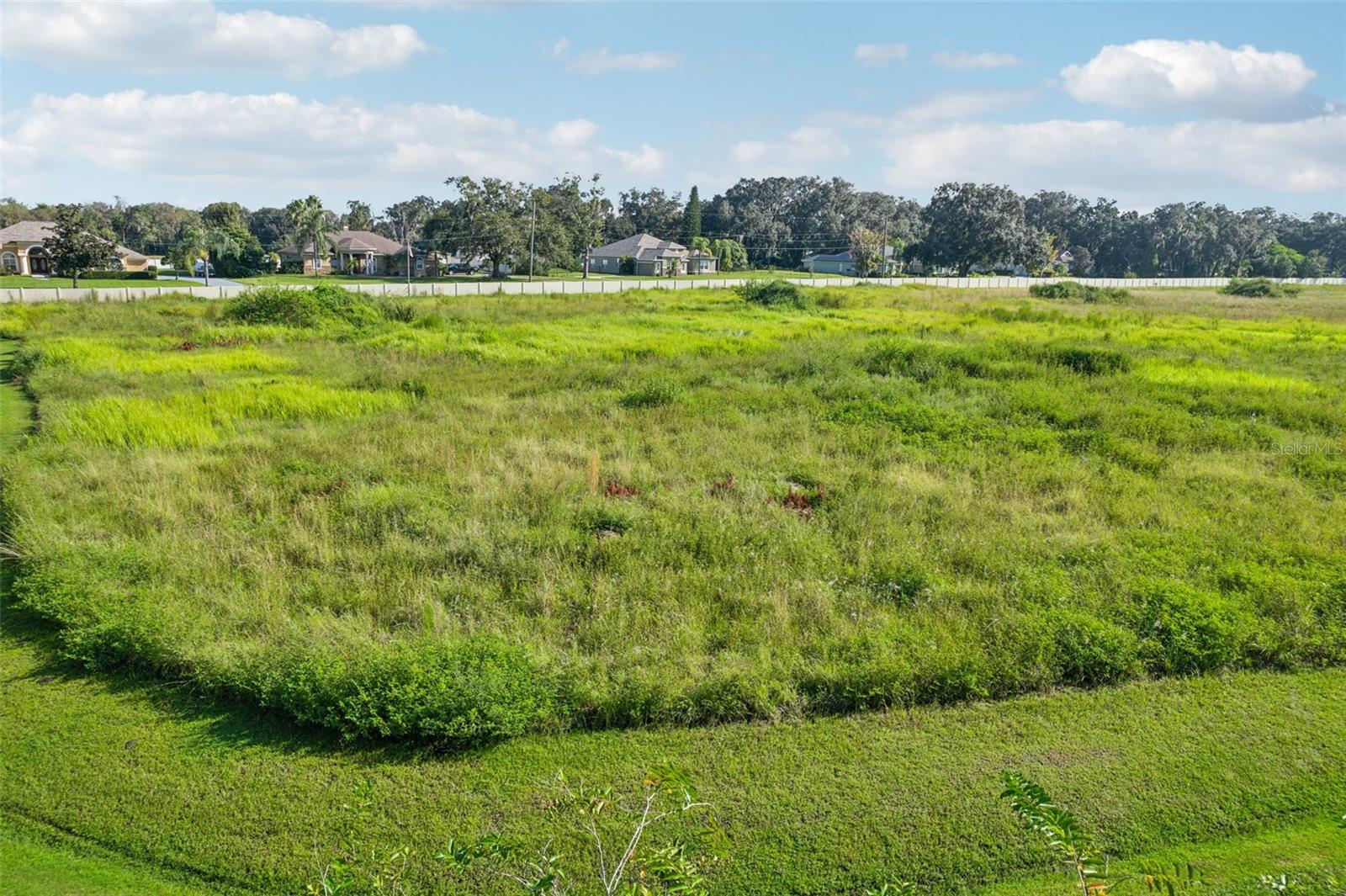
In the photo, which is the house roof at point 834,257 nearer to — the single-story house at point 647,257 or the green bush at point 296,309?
the single-story house at point 647,257

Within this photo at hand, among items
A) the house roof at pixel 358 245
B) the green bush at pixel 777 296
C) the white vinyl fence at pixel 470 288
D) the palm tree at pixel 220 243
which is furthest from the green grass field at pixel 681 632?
the house roof at pixel 358 245

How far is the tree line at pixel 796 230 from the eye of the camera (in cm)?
7181

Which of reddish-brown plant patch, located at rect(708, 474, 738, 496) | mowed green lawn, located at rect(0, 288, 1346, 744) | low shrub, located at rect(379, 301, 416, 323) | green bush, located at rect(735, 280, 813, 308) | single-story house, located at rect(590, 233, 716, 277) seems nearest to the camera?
mowed green lawn, located at rect(0, 288, 1346, 744)

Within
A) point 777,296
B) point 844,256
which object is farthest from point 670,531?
point 844,256

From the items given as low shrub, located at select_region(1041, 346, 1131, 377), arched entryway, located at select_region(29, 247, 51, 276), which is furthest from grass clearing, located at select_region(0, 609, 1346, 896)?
arched entryway, located at select_region(29, 247, 51, 276)

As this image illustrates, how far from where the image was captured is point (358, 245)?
Answer: 80688 millimetres

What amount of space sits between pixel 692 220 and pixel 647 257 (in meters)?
21.4

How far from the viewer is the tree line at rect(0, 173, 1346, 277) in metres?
71.8

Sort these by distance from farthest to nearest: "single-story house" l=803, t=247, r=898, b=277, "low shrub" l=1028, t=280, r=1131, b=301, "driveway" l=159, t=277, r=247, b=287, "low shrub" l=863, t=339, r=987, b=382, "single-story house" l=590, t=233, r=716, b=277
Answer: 1. "single-story house" l=803, t=247, r=898, b=277
2. "single-story house" l=590, t=233, r=716, b=277
3. "driveway" l=159, t=277, r=247, b=287
4. "low shrub" l=1028, t=280, r=1131, b=301
5. "low shrub" l=863, t=339, r=987, b=382

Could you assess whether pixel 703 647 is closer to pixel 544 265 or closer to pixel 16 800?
pixel 16 800

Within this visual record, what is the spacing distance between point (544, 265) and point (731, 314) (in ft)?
140

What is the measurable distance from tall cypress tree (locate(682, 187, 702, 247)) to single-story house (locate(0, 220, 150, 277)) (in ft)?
199

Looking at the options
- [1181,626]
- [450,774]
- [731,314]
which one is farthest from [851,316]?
[450,774]

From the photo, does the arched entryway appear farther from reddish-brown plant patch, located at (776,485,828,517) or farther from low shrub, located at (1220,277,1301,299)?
low shrub, located at (1220,277,1301,299)
